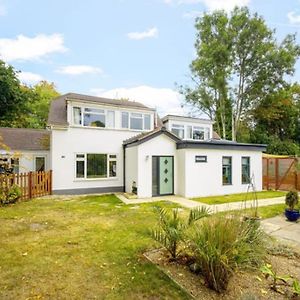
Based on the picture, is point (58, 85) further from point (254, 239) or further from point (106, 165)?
point (254, 239)

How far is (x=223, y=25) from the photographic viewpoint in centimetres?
2558

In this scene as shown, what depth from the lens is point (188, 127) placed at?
18.3 m

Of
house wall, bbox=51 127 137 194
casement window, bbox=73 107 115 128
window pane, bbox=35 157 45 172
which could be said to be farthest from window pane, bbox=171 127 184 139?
window pane, bbox=35 157 45 172

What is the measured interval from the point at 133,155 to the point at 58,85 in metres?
28.5

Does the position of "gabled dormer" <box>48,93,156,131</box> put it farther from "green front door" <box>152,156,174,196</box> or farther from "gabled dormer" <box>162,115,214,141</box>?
"green front door" <box>152,156,174,196</box>

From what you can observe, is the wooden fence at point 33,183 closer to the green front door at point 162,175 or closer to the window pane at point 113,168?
the window pane at point 113,168

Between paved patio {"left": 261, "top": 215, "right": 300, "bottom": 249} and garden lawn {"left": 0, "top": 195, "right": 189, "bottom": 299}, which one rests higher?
garden lawn {"left": 0, "top": 195, "right": 189, "bottom": 299}

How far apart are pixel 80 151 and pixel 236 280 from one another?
39.6 ft

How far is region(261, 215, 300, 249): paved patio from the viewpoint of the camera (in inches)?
255

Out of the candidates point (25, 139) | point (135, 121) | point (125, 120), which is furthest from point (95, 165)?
point (25, 139)

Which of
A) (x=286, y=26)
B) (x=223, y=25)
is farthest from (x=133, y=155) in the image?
(x=286, y=26)

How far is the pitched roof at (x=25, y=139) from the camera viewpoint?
731 inches

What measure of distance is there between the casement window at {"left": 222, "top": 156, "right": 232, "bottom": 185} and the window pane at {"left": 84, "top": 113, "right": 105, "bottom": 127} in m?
8.08

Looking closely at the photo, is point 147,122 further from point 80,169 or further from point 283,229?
point 283,229
